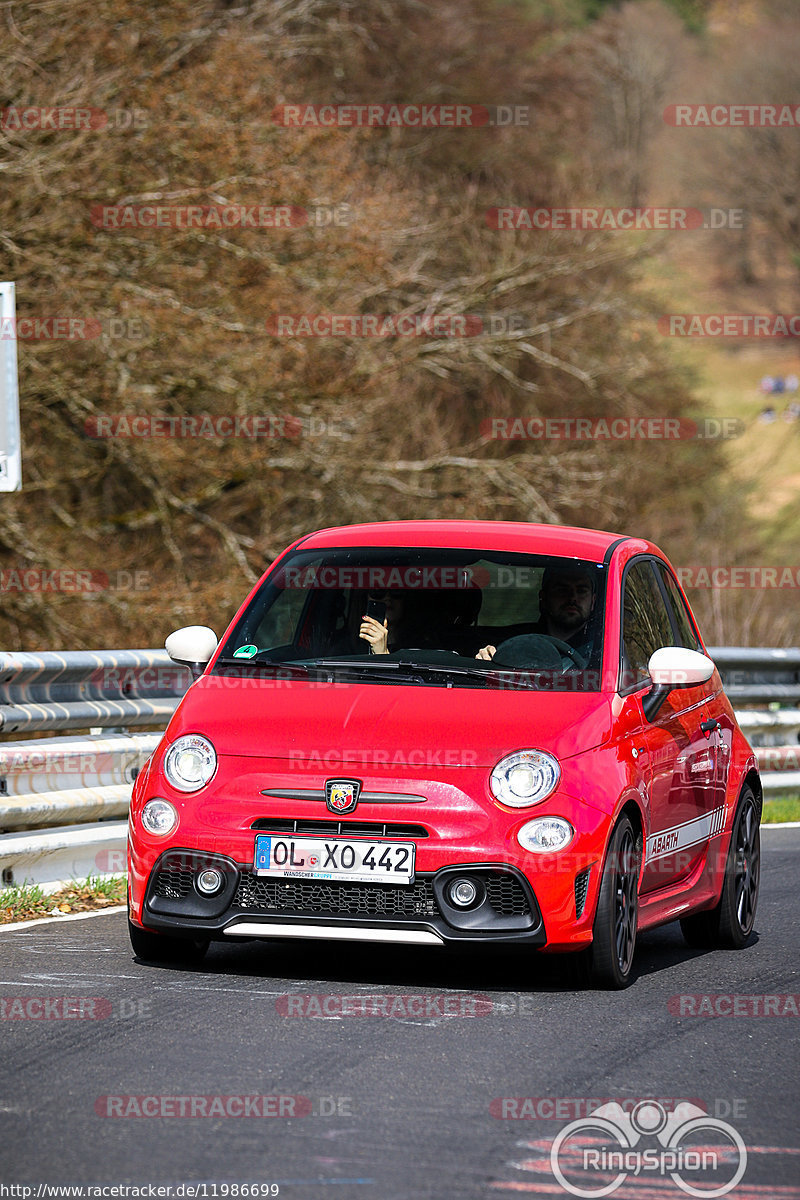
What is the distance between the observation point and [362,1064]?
536 cm

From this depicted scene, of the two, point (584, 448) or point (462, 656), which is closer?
point (462, 656)

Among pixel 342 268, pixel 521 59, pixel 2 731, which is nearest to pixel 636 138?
pixel 521 59

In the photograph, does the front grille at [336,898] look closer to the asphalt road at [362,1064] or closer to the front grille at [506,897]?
the front grille at [506,897]

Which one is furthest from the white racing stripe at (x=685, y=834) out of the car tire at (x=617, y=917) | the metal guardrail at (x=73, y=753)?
the metal guardrail at (x=73, y=753)

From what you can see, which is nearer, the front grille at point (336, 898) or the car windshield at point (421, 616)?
the front grille at point (336, 898)

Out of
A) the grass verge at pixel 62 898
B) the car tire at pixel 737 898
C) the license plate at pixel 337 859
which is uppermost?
the license plate at pixel 337 859

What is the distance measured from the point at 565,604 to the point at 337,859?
69.3 inches

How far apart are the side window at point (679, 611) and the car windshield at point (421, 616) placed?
2.93 feet

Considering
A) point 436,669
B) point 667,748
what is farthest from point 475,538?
point 667,748

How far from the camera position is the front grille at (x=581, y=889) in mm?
6270

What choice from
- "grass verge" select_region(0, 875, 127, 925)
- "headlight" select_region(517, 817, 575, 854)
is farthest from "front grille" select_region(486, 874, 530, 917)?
"grass verge" select_region(0, 875, 127, 925)

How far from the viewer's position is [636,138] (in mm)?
56312

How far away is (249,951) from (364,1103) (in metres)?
2.49

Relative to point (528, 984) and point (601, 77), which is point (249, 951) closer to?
point (528, 984)
